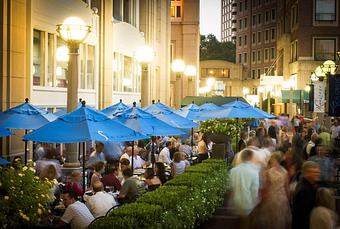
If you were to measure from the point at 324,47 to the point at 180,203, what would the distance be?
48.6 m

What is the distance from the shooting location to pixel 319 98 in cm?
2650

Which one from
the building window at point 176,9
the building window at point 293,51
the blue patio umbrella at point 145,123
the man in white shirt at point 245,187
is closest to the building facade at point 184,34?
the building window at point 176,9

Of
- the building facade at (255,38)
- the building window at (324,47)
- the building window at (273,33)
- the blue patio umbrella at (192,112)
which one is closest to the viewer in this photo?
the blue patio umbrella at (192,112)

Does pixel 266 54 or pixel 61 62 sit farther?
pixel 266 54

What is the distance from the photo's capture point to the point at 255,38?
103938 mm

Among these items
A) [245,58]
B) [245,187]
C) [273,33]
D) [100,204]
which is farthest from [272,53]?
[100,204]

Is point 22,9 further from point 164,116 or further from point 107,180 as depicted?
point 107,180

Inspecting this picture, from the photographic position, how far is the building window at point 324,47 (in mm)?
55562

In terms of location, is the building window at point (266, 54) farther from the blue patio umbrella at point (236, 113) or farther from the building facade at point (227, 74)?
the blue patio umbrella at point (236, 113)

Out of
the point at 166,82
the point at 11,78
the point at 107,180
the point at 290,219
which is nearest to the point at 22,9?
the point at 11,78

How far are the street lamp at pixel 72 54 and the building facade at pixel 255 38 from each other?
79.2m

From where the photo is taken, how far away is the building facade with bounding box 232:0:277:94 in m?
96.9

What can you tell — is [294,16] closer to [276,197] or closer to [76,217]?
[276,197]

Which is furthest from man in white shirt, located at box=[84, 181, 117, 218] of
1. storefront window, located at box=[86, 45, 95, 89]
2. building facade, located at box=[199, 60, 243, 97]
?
building facade, located at box=[199, 60, 243, 97]
